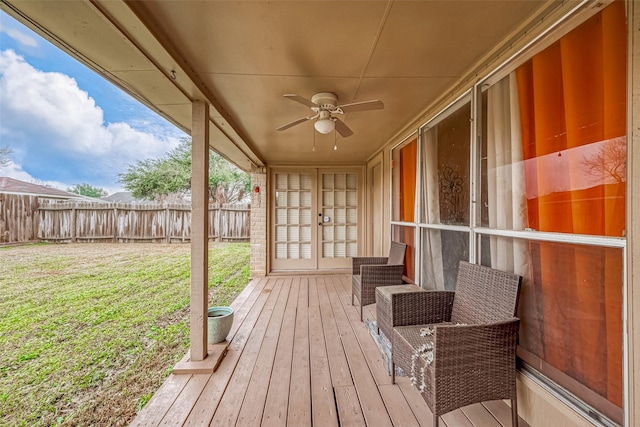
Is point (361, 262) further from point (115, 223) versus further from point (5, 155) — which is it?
point (115, 223)

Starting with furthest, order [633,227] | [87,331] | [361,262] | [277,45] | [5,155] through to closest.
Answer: [5,155], [361,262], [87,331], [277,45], [633,227]

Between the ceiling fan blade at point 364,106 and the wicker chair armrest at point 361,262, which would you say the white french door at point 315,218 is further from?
the ceiling fan blade at point 364,106

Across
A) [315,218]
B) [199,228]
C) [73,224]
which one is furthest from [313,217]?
[73,224]

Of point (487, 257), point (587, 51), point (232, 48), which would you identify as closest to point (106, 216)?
point (232, 48)

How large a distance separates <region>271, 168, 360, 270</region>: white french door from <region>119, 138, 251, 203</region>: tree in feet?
25.5

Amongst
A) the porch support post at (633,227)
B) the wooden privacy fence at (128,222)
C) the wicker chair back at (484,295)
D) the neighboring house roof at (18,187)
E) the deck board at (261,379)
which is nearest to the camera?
the porch support post at (633,227)

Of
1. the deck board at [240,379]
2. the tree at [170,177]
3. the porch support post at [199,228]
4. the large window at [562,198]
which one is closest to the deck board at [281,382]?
the deck board at [240,379]

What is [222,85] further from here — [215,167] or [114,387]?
[215,167]

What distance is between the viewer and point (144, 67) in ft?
5.82

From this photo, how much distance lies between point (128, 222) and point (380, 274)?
26.3 feet

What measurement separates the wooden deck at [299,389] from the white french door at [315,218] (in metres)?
2.61

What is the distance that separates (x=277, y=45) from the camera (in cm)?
165

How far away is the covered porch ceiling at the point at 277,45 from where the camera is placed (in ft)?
4.39

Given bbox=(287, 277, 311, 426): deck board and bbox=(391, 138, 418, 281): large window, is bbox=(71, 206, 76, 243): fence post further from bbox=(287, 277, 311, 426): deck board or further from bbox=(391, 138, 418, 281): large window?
bbox=(391, 138, 418, 281): large window
